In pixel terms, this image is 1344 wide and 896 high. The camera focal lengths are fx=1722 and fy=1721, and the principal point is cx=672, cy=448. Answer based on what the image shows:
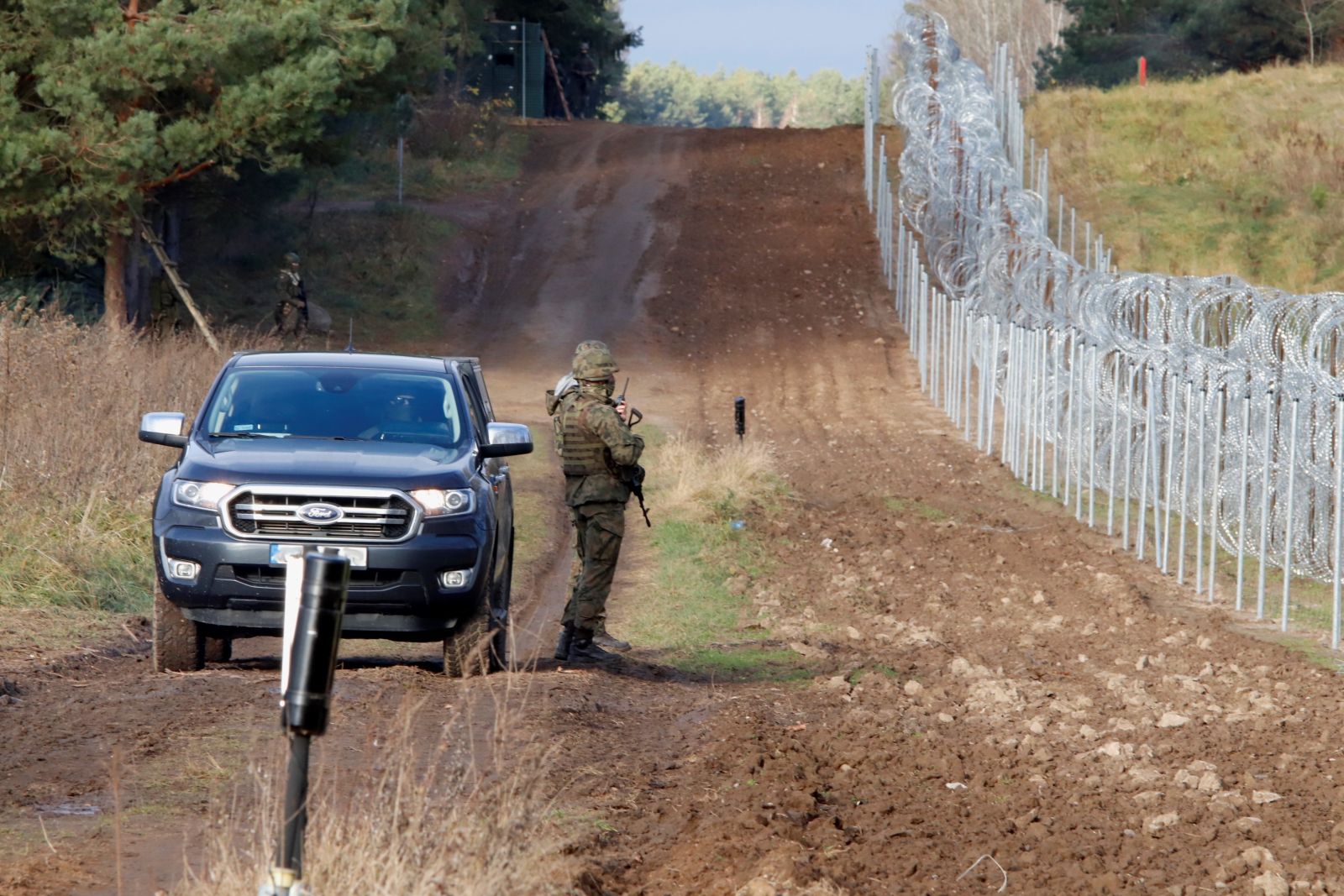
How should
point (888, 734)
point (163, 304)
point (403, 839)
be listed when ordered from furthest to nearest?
point (163, 304), point (888, 734), point (403, 839)

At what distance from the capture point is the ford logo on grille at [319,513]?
8227mm

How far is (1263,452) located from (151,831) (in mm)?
8805

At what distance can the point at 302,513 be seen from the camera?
324 inches

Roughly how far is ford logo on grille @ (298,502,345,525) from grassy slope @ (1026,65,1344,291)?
2796cm

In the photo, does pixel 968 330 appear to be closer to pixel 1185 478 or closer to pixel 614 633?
pixel 1185 478

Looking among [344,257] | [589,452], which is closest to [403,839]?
[589,452]

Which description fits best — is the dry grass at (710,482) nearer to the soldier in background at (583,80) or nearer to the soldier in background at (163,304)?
the soldier in background at (163,304)

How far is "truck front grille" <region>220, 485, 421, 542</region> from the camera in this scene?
8242 mm

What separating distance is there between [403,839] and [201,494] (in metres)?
3.88

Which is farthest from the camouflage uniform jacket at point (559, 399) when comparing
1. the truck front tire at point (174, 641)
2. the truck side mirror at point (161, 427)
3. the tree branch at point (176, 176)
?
the tree branch at point (176, 176)

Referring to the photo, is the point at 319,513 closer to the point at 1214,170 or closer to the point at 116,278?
the point at 116,278

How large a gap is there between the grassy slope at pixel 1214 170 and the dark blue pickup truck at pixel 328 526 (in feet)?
89.2

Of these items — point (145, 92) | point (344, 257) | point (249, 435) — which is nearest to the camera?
point (249, 435)

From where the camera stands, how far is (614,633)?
11.7 meters
